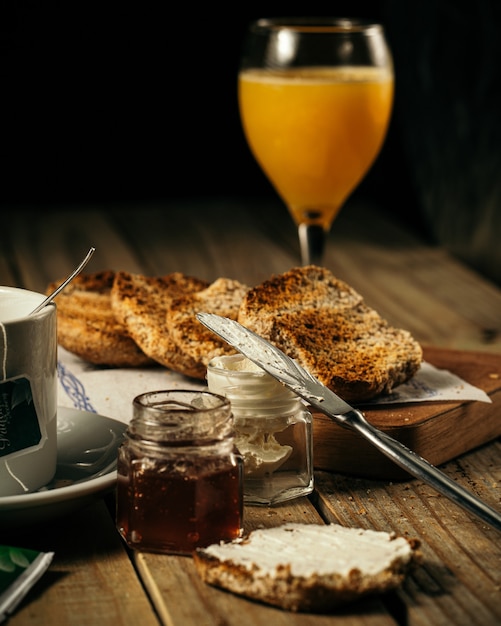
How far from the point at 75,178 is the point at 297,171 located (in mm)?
1647

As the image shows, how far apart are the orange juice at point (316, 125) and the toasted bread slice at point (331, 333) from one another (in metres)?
0.53

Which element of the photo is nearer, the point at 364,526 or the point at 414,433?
the point at 364,526

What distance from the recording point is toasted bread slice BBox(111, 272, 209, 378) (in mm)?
1520

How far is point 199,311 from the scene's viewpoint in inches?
62.6

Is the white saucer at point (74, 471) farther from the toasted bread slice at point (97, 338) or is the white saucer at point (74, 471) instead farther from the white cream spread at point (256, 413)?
the toasted bread slice at point (97, 338)

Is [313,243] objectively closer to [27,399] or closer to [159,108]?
[27,399]

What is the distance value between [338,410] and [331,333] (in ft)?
1.09

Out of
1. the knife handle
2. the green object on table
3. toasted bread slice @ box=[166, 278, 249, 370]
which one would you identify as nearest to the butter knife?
the knife handle

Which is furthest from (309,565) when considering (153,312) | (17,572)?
(153,312)

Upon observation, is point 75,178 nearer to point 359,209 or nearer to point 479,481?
point 359,209

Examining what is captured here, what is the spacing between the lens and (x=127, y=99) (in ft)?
11.8

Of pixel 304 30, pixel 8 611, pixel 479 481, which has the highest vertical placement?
pixel 304 30

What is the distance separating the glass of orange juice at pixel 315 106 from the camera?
6.57ft

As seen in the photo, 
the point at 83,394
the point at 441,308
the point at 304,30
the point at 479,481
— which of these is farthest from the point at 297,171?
the point at 479,481
